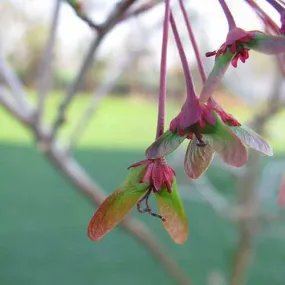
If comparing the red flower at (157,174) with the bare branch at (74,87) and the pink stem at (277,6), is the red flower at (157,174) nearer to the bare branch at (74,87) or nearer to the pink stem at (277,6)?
the pink stem at (277,6)

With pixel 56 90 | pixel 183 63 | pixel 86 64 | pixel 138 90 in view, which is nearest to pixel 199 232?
pixel 86 64

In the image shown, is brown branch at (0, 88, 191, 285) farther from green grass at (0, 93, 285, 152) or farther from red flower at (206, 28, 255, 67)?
green grass at (0, 93, 285, 152)

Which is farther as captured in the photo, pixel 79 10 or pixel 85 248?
pixel 85 248

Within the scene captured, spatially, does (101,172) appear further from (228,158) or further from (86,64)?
(228,158)

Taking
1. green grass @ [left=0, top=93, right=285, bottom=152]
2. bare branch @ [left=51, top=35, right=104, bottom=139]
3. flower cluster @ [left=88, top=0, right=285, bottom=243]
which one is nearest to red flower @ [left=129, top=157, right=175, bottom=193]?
flower cluster @ [left=88, top=0, right=285, bottom=243]

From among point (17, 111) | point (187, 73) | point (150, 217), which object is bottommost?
point (150, 217)

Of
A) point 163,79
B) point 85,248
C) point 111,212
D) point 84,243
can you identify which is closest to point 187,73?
point 163,79

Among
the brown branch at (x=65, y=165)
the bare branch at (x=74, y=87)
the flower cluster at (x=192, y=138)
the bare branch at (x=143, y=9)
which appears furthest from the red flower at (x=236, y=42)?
the brown branch at (x=65, y=165)

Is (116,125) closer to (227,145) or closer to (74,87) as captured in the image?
(74,87)
